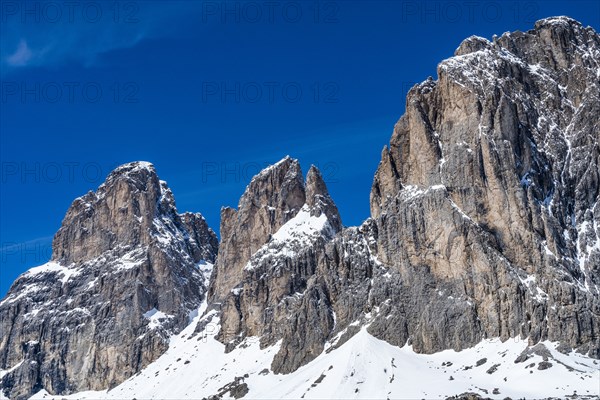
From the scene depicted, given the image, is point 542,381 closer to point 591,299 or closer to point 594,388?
point 594,388

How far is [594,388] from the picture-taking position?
170875 mm

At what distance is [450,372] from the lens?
7864 inches

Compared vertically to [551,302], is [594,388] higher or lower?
lower

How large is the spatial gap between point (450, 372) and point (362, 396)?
20330 millimetres

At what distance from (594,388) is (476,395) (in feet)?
72.8

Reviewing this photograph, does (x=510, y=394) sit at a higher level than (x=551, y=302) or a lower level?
lower

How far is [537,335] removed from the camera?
197 meters

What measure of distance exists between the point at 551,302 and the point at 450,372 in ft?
89.1

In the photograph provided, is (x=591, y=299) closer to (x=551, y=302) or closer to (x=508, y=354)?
(x=551, y=302)

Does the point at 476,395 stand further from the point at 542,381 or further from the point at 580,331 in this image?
the point at 580,331

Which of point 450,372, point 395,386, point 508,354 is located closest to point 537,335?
point 508,354

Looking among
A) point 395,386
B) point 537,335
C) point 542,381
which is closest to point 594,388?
point 542,381

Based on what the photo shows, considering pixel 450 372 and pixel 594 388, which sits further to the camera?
pixel 450 372

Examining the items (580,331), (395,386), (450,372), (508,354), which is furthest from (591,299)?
(395,386)
